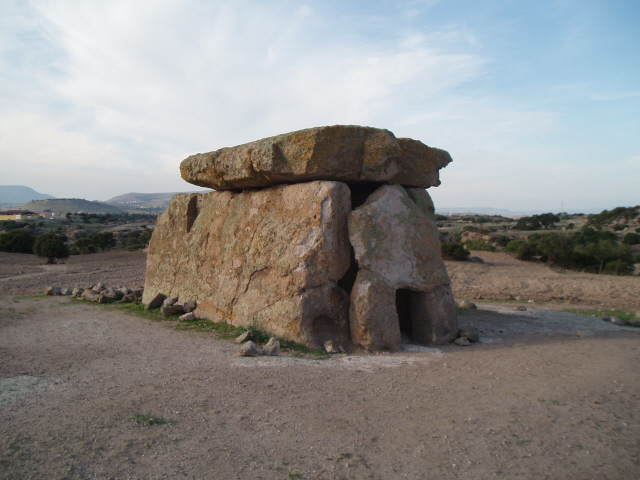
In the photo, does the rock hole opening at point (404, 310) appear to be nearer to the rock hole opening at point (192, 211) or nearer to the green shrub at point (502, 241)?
the rock hole opening at point (192, 211)

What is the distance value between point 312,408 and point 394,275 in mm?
2983

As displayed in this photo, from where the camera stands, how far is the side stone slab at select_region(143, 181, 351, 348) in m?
6.87

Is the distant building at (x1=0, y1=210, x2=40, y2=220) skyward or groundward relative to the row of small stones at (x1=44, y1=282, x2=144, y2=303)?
skyward

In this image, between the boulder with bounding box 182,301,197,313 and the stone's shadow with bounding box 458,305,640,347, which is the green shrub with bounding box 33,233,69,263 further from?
the stone's shadow with bounding box 458,305,640,347

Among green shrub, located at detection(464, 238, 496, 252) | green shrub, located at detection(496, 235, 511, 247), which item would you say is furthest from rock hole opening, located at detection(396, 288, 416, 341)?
green shrub, located at detection(496, 235, 511, 247)

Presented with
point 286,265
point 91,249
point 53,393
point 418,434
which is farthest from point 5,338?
point 91,249

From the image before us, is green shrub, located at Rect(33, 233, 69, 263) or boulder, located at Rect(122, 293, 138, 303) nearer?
boulder, located at Rect(122, 293, 138, 303)

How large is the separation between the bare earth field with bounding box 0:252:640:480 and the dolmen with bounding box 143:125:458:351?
68cm

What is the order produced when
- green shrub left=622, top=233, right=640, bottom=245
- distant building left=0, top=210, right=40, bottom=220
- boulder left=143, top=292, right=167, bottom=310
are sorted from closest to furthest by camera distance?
boulder left=143, top=292, right=167, bottom=310 < green shrub left=622, top=233, right=640, bottom=245 < distant building left=0, top=210, right=40, bottom=220

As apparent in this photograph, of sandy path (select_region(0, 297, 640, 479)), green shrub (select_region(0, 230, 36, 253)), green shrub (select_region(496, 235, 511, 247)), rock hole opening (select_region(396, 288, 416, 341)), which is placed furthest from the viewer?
green shrub (select_region(496, 235, 511, 247))

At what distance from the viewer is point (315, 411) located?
444 centimetres

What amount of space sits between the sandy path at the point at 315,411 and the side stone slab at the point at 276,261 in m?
0.84

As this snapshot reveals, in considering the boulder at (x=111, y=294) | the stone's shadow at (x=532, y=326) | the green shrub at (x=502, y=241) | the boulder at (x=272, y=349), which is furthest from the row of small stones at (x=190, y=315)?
the green shrub at (x=502, y=241)

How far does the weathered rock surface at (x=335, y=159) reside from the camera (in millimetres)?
6973
